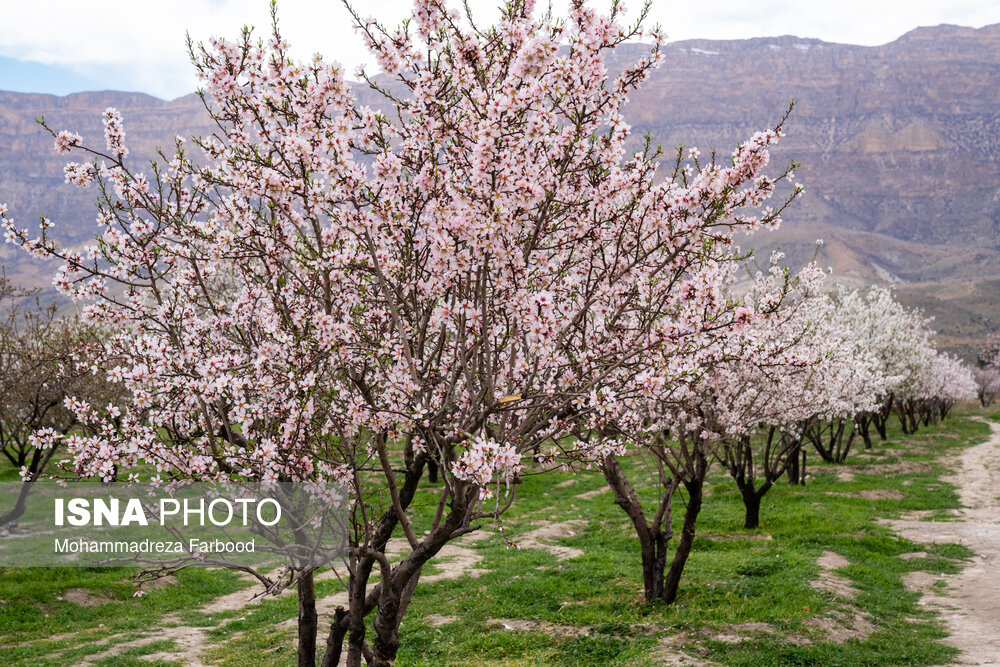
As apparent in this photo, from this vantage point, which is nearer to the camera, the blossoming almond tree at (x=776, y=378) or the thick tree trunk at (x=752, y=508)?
the blossoming almond tree at (x=776, y=378)

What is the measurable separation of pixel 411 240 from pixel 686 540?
11.1 metres

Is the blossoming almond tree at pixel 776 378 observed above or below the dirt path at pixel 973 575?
above

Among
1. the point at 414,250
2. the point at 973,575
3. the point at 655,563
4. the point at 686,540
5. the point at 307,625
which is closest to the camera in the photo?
the point at 414,250

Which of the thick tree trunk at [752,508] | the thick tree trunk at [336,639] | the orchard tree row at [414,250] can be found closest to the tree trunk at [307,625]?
the thick tree trunk at [336,639]

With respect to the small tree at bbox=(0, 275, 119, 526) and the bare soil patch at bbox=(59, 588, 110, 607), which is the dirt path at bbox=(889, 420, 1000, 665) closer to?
the small tree at bbox=(0, 275, 119, 526)

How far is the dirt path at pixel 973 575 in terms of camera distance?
13133 mm

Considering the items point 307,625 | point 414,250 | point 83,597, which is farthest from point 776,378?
point 83,597

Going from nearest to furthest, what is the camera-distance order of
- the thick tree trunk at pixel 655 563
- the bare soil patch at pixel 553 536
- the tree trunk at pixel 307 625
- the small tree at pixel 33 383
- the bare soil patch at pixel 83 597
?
the tree trunk at pixel 307 625
the thick tree trunk at pixel 655 563
the small tree at pixel 33 383
the bare soil patch at pixel 83 597
the bare soil patch at pixel 553 536

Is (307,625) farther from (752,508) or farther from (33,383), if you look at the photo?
(752,508)

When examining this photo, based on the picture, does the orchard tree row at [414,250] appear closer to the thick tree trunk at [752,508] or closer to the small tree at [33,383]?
the small tree at [33,383]

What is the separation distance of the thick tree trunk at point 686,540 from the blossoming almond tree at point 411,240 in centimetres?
844

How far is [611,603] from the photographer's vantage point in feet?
50.3

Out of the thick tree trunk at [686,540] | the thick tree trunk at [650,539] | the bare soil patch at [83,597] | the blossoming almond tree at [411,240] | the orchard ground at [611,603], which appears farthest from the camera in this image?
the bare soil patch at [83,597]

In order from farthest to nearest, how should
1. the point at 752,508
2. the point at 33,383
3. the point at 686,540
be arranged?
1. the point at 752,508
2. the point at 33,383
3. the point at 686,540
